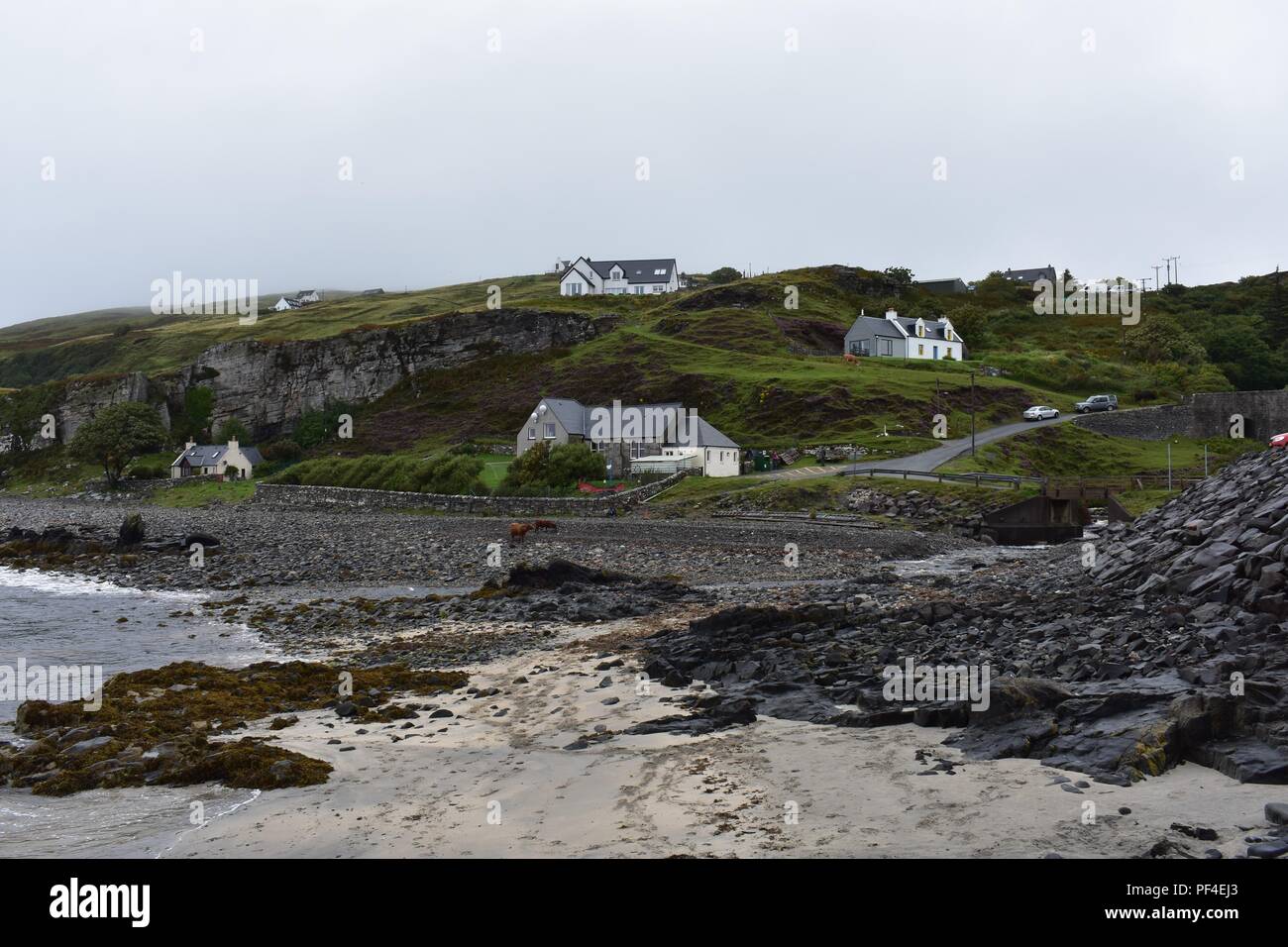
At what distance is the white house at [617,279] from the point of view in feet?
438

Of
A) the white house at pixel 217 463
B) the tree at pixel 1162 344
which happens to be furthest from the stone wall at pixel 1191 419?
the white house at pixel 217 463

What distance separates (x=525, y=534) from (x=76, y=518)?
36984mm

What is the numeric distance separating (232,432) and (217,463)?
1093 centimetres

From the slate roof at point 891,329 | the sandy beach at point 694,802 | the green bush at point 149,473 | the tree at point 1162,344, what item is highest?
the slate roof at point 891,329

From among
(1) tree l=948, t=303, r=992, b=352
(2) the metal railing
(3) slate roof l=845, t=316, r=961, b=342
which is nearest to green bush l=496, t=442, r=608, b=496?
(2) the metal railing

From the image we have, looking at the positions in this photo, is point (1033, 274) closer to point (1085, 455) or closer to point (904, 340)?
point (904, 340)

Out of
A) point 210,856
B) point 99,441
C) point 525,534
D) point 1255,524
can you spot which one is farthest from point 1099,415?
point 99,441

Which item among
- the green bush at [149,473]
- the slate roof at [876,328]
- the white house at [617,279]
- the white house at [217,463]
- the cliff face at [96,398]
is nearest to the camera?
the white house at [217,463]

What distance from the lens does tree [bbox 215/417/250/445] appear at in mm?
94188

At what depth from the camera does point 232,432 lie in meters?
94.8

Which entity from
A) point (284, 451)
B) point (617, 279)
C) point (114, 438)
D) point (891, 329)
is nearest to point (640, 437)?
point (284, 451)

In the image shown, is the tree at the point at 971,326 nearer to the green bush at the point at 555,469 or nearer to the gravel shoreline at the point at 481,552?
the green bush at the point at 555,469

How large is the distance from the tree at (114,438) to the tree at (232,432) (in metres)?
8.46

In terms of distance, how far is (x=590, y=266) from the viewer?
13475cm
